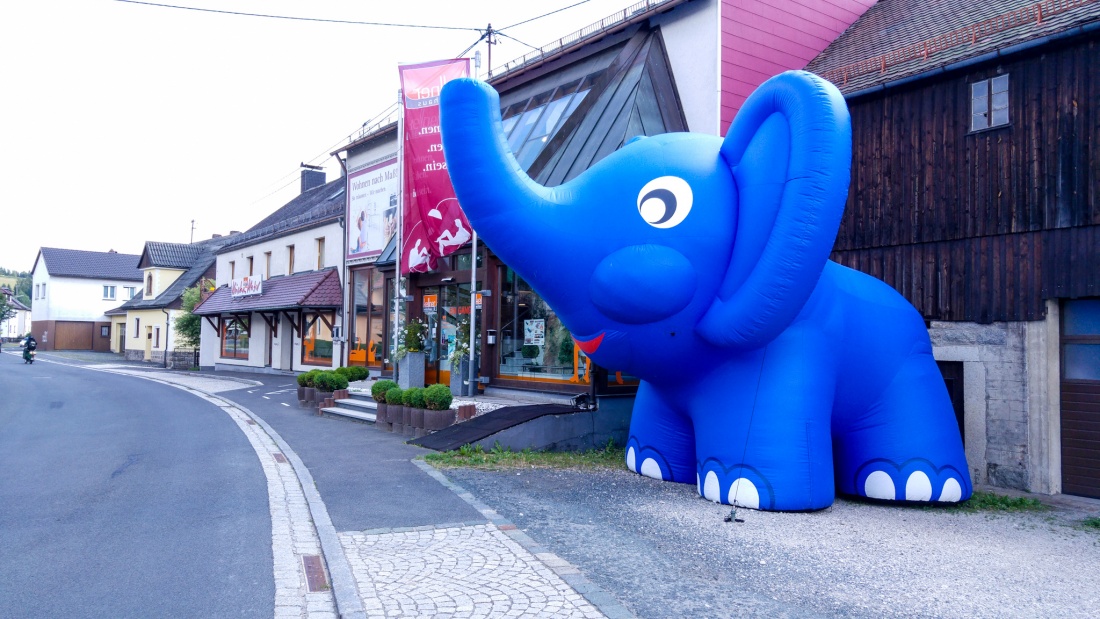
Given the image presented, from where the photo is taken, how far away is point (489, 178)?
680 cm

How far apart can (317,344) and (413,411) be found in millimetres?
14179

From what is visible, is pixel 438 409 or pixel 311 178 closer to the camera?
pixel 438 409

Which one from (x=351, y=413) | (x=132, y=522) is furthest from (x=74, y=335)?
(x=132, y=522)

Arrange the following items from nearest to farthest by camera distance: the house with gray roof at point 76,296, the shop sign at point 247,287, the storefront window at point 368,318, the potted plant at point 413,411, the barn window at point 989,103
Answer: the barn window at point 989,103 → the potted plant at point 413,411 → the storefront window at point 368,318 → the shop sign at point 247,287 → the house with gray roof at point 76,296

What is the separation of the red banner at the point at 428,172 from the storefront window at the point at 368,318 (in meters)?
5.52

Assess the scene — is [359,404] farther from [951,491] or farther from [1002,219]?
[1002,219]

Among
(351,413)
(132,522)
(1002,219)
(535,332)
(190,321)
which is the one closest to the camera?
(132,522)

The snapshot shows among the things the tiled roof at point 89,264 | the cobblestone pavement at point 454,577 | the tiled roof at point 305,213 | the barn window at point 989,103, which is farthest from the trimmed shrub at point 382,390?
the tiled roof at point 89,264

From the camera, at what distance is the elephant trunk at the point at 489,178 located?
Result: 21.6ft

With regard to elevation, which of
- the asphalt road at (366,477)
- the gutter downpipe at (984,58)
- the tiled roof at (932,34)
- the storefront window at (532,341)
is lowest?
the asphalt road at (366,477)

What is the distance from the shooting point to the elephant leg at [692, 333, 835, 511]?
6898 mm

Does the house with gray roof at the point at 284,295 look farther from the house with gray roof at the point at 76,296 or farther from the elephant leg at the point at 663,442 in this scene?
the house with gray roof at the point at 76,296

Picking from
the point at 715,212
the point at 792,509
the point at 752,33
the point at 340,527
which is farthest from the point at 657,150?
the point at 752,33

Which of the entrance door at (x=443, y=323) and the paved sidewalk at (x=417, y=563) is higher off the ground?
the entrance door at (x=443, y=323)
